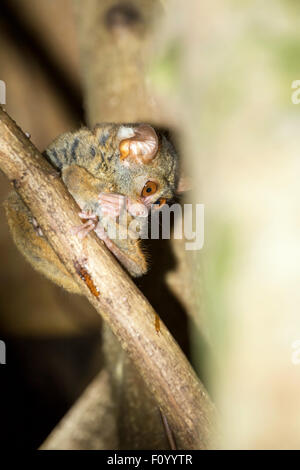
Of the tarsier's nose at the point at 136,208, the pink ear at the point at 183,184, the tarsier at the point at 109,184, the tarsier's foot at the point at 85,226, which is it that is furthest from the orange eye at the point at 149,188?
the tarsier's foot at the point at 85,226

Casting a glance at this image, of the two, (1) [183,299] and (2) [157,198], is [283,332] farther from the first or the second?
(1) [183,299]

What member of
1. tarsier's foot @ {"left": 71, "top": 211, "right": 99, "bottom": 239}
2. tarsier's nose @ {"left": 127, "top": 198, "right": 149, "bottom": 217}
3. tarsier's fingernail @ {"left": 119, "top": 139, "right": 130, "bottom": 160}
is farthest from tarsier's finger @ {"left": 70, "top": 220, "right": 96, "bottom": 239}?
tarsier's fingernail @ {"left": 119, "top": 139, "right": 130, "bottom": 160}

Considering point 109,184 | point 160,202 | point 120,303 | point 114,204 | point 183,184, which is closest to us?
point 120,303

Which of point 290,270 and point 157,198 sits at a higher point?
point 157,198

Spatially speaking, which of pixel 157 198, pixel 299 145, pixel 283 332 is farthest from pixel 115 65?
pixel 283 332

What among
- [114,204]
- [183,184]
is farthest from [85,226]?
[183,184]

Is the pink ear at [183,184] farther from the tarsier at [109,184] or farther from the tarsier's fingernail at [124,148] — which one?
the tarsier's fingernail at [124,148]

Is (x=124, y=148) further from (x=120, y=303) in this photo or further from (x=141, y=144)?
(x=120, y=303)
